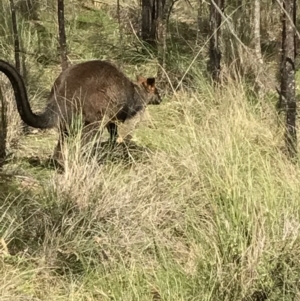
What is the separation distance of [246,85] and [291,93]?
134 centimetres

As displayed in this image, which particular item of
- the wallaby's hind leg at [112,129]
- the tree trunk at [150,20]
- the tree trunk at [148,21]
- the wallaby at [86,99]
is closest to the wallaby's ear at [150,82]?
the wallaby at [86,99]

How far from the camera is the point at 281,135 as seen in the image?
213 inches

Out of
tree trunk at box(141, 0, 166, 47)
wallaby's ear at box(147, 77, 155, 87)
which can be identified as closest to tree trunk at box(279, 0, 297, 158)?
wallaby's ear at box(147, 77, 155, 87)

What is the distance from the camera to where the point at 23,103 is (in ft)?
16.0

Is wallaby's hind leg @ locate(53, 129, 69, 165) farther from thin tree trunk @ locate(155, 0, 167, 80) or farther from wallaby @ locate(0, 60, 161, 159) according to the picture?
thin tree trunk @ locate(155, 0, 167, 80)

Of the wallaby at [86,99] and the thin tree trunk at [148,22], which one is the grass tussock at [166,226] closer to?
the wallaby at [86,99]

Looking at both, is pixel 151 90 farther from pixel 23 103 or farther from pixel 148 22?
pixel 148 22

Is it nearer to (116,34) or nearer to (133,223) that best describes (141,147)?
(133,223)

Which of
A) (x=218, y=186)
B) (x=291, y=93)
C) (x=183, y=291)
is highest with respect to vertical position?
(x=291, y=93)

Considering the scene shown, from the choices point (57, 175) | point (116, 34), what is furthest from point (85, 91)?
point (116, 34)

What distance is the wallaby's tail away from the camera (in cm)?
449

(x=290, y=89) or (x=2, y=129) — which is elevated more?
(x=290, y=89)

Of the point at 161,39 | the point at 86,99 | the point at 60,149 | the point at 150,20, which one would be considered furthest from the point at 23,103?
the point at 150,20

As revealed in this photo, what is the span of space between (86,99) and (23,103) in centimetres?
68
